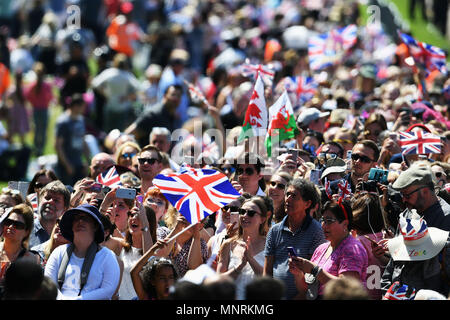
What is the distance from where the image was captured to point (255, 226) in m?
8.36

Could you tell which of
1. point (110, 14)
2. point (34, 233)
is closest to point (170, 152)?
point (34, 233)

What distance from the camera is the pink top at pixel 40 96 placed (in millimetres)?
20125

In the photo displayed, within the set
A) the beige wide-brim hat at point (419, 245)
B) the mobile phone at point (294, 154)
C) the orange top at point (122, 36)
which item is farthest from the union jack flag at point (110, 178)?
the orange top at point (122, 36)

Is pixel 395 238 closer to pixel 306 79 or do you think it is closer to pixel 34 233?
pixel 34 233

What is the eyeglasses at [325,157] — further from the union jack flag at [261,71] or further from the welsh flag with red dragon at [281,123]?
the union jack flag at [261,71]

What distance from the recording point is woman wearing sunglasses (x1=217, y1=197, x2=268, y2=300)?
8133 mm

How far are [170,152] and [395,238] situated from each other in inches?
245

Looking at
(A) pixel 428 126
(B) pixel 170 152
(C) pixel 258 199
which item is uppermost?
(C) pixel 258 199

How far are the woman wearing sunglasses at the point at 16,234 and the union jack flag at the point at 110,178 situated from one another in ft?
6.63

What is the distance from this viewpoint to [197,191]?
8.89 m

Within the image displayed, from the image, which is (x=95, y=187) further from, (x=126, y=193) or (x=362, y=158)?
(x=362, y=158)

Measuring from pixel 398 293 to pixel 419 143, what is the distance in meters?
3.66

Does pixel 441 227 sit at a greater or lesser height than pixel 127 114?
greater
